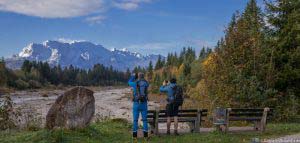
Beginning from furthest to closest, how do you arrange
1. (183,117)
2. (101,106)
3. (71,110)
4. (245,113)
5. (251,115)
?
(101,106), (251,115), (245,113), (183,117), (71,110)

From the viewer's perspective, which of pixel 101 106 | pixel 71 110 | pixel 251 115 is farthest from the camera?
pixel 101 106

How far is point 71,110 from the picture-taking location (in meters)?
17.6

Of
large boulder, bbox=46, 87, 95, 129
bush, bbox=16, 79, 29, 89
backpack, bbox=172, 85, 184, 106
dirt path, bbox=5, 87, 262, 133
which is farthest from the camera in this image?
bush, bbox=16, 79, 29, 89

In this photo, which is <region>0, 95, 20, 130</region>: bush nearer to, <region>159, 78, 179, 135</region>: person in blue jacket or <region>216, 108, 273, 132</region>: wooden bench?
<region>159, 78, 179, 135</region>: person in blue jacket

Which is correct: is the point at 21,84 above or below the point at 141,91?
below

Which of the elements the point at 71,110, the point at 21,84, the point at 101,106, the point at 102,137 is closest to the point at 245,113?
the point at 102,137

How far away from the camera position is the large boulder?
1720 cm

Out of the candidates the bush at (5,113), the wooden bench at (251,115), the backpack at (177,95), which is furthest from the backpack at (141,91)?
the bush at (5,113)

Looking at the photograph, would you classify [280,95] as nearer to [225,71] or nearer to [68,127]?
[225,71]

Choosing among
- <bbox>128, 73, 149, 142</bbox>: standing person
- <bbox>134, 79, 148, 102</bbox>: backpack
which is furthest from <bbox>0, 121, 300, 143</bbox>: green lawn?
<bbox>134, 79, 148, 102</bbox>: backpack

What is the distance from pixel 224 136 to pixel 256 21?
16.3 meters

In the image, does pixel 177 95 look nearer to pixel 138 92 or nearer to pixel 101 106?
pixel 138 92

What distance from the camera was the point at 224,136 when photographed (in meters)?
18.0

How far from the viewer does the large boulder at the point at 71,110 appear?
1720cm
